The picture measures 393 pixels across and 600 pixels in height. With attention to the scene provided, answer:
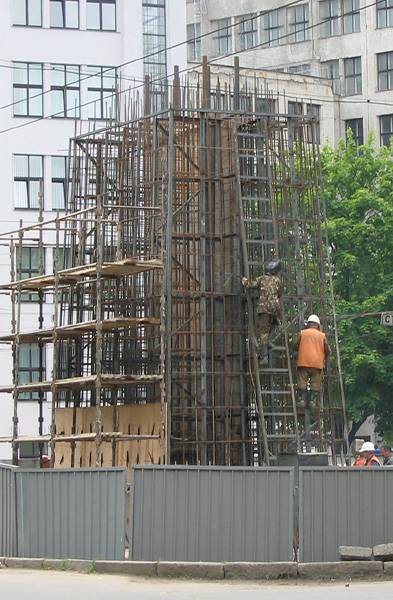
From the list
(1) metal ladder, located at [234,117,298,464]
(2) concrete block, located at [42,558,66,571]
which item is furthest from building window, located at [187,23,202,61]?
(2) concrete block, located at [42,558,66,571]

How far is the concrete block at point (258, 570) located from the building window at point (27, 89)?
3622 cm

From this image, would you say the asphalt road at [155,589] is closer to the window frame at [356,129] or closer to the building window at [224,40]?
the window frame at [356,129]

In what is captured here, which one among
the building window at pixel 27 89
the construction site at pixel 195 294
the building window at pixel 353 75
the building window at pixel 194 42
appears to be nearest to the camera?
the construction site at pixel 195 294

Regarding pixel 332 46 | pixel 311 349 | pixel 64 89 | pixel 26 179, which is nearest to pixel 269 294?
pixel 311 349

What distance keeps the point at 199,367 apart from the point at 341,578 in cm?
821

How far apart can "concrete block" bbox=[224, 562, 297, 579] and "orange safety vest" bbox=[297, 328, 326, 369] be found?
7.16 m

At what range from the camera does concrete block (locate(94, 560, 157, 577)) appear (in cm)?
1939

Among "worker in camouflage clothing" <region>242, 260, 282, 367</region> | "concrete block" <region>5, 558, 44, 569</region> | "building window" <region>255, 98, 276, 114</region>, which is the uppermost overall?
"building window" <region>255, 98, 276, 114</region>

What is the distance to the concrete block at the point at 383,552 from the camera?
19125 millimetres

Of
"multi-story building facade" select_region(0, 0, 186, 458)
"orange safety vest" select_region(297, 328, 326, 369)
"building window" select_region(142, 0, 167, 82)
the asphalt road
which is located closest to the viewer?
the asphalt road

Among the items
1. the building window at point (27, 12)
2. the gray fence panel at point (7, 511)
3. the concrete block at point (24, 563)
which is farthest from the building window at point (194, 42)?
the concrete block at point (24, 563)

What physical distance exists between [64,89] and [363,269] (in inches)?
535

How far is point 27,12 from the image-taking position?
53.5m

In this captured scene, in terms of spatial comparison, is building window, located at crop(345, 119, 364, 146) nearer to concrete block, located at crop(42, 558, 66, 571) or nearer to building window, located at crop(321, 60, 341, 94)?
building window, located at crop(321, 60, 341, 94)
